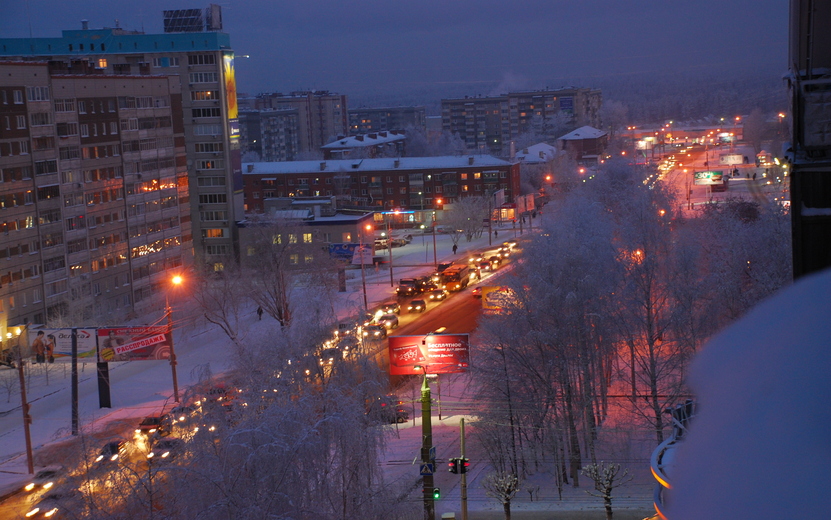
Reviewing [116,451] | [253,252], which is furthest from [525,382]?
[253,252]

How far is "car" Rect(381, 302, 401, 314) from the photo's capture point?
63.1 feet

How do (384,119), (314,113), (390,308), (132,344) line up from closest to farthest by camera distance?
(132,344) → (390,308) → (314,113) → (384,119)

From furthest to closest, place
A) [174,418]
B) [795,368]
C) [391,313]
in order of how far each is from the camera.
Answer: [391,313]
[174,418]
[795,368]

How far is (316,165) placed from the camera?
41.8 meters

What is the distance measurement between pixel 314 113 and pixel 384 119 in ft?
56.2

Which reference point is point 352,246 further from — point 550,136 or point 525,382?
point 550,136

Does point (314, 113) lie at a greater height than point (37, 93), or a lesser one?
greater

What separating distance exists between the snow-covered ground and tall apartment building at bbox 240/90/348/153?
54.1 m

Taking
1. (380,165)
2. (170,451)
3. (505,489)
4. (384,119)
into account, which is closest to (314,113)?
(384,119)

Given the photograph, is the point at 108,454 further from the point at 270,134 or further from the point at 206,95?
the point at 270,134

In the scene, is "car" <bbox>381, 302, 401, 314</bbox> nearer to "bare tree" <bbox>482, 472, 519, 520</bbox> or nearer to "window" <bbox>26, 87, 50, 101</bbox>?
"bare tree" <bbox>482, 472, 519, 520</bbox>

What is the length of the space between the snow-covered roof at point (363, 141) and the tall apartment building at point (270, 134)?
1030cm

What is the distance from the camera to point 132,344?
43.4 ft

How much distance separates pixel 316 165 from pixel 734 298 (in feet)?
101
